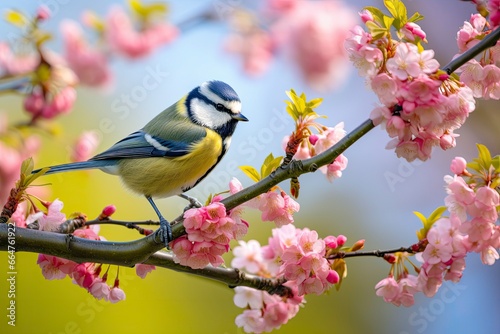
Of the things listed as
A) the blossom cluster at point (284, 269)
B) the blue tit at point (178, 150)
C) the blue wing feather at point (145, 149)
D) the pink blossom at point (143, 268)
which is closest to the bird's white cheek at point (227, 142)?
the blue tit at point (178, 150)

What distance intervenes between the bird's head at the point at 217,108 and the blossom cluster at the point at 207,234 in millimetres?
604

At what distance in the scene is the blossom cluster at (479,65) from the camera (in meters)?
1.12

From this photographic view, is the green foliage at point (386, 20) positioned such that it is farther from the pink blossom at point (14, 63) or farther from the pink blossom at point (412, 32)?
the pink blossom at point (14, 63)

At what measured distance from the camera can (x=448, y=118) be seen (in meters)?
1.07

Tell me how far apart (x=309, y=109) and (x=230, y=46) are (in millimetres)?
2100

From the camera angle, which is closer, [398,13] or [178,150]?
[398,13]

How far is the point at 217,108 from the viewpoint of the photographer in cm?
176

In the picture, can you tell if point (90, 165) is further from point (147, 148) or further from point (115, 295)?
point (115, 295)

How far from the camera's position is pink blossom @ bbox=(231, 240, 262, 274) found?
54.4 inches

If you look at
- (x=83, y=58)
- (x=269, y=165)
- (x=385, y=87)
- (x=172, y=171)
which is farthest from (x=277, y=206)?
(x=83, y=58)

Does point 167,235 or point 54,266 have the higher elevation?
point 167,235

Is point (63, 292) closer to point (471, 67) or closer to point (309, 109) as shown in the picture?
point (309, 109)

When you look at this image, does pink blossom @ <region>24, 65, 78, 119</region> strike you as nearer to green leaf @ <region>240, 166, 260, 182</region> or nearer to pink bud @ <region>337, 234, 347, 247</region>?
green leaf @ <region>240, 166, 260, 182</region>

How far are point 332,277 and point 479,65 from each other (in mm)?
489
